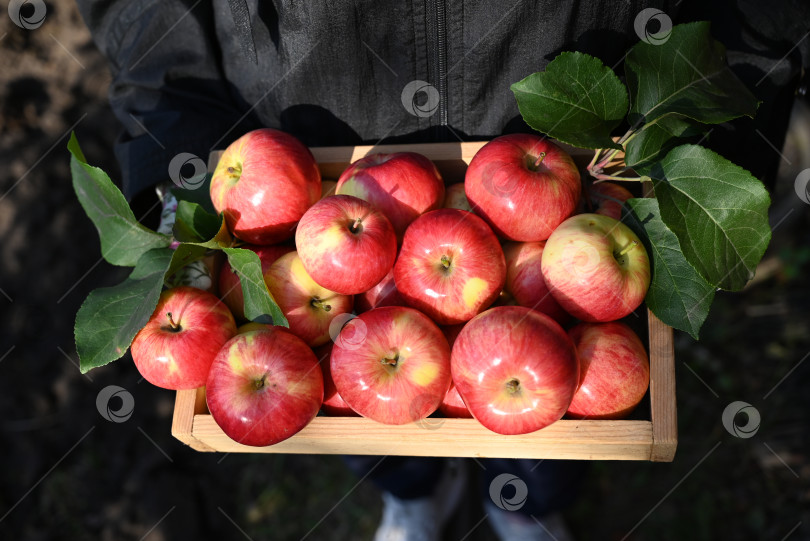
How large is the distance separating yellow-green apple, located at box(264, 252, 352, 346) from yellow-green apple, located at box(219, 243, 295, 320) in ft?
0.17

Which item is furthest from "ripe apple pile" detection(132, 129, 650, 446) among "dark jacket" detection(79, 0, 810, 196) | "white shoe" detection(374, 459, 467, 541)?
"white shoe" detection(374, 459, 467, 541)

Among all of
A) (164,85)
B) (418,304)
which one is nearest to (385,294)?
(418,304)

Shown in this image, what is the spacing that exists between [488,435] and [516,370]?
0.57 feet

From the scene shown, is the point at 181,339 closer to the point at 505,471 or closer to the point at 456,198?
the point at 456,198

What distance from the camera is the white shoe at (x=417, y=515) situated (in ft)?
6.73

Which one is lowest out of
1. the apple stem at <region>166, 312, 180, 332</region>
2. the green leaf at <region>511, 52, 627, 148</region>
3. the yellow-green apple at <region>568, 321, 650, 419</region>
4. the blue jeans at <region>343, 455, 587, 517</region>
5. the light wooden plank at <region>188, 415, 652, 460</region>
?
the blue jeans at <region>343, 455, 587, 517</region>

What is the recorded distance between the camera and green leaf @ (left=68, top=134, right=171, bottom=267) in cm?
116

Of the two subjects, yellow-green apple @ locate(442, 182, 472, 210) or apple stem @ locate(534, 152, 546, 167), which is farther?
yellow-green apple @ locate(442, 182, 472, 210)

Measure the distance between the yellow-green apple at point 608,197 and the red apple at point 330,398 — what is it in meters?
0.63

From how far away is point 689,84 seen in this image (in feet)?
3.48

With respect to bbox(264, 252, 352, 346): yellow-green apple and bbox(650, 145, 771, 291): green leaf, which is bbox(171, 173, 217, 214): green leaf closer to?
bbox(264, 252, 352, 346): yellow-green apple

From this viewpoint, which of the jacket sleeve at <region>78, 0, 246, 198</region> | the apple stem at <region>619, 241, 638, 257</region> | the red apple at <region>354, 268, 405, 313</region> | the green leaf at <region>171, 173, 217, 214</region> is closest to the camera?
the apple stem at <region>619, 241, 638, 257</region>

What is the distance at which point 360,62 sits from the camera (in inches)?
52.4

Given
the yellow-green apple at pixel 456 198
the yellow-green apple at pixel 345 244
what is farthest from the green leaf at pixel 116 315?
the yellow-green apple at pixel 456 198
